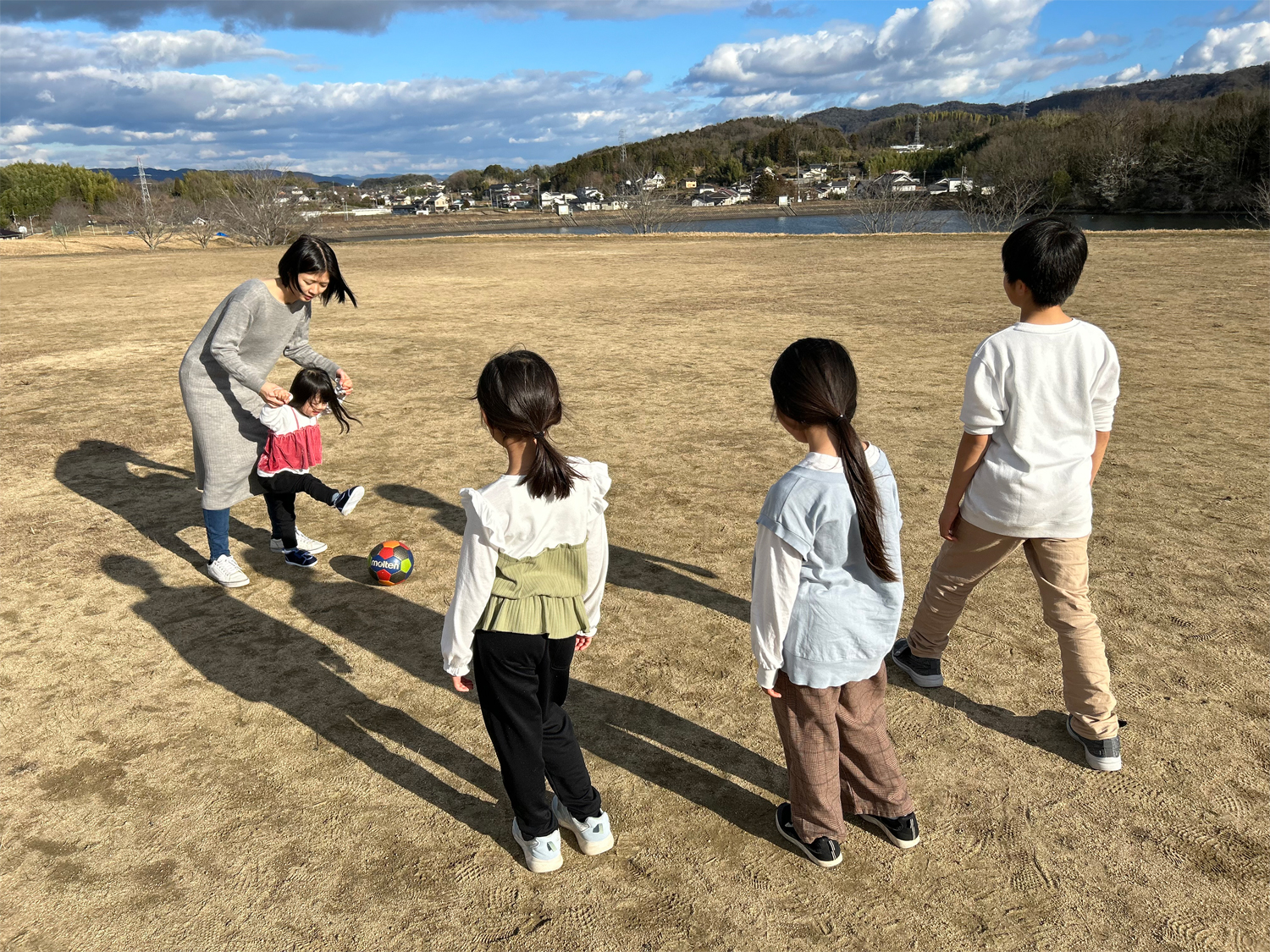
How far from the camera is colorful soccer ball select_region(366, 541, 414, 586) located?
4.39 meters

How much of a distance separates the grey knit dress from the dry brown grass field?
651mm

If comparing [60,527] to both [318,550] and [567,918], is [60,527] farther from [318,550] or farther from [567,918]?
[567,918]

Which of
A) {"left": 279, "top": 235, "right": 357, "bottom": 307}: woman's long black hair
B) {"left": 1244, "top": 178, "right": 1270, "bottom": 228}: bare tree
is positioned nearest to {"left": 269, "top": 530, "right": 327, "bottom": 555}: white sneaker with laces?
{"left": 279, "top": 235, "right": 357, "bottom": 307}: woman's long black hair

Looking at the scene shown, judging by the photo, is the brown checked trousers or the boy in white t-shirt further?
the boy in white t-shirt

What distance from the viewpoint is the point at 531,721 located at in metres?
2.33

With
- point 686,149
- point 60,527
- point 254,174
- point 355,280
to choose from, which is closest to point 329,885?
point 60,527

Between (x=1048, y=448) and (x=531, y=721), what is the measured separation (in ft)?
6.27

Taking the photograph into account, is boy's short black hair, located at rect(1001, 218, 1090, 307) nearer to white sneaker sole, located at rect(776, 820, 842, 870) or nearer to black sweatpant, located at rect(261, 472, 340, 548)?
white sneaker sole, located at rect(776, 820, 842, 870)

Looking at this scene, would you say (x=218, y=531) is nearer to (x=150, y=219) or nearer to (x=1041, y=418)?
(x=1041, y=418)

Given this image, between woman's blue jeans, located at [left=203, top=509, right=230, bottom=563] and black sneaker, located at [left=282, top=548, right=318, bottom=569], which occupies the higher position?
woman's blue jeans, located at [left=203, top=509, right=230, bottom=563]

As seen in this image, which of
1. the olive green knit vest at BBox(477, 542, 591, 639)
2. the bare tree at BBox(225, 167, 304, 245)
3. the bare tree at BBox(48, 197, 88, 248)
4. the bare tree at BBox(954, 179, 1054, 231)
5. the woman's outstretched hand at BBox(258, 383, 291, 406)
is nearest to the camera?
the olive green knit vest at BBox(477, 542, 591, 639)

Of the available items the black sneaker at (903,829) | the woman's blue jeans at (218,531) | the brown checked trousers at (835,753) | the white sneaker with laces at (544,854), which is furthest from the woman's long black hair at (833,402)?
the woman's blue jeans at (218,531)

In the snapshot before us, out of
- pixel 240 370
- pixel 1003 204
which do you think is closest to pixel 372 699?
pixel 240 370

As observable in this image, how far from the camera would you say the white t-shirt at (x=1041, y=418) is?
8.60ft
